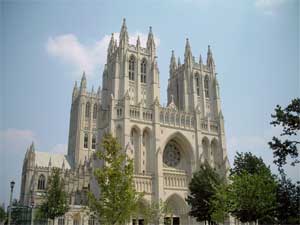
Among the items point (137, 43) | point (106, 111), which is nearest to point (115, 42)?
point (137, 43)

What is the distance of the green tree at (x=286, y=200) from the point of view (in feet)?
77.0

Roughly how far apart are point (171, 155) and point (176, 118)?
7106 mm

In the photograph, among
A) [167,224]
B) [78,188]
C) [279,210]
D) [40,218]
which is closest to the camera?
[279,210]

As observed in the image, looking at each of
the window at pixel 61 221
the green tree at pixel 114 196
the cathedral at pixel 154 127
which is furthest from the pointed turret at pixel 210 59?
the green tree at pixel 114 196

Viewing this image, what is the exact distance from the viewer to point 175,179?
164 feet

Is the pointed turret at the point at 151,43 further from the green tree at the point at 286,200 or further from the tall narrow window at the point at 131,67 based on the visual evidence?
the green tree at the point at 286,200

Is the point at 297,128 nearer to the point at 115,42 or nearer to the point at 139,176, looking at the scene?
the point at 139,176

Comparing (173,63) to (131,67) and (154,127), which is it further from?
(154,127)

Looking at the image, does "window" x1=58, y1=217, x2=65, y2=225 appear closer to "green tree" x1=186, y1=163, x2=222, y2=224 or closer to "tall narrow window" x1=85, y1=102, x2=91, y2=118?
"green tree" x1=186, y1=163, x2=222, y2=224

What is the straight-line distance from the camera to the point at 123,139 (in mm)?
46125

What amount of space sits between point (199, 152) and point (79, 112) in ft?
148

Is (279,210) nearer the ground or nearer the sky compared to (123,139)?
nearer the ground

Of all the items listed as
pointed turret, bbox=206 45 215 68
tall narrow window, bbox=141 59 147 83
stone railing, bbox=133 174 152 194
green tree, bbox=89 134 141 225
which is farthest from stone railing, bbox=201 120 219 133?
green tree, bbox=89 134 141 225

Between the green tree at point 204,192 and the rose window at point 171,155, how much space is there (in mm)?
15911
